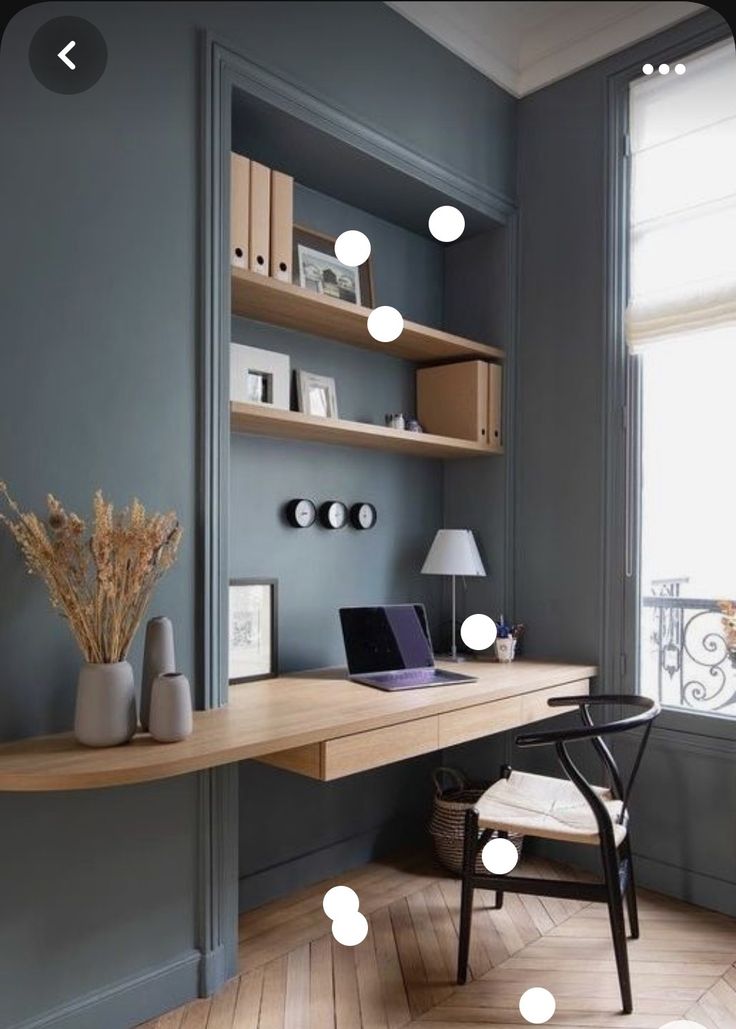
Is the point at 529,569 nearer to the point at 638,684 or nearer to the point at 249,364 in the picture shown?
the point at 638,684

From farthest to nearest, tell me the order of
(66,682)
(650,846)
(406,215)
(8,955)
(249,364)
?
(406,215)
(650,846)
(249,364)
(66,682)
(8,955)

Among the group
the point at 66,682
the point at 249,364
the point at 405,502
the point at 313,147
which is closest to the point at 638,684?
the point at 405,502

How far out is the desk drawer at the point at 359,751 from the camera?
1717 millimetres

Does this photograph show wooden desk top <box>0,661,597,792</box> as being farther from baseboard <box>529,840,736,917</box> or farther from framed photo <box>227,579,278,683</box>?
baseboard <box>529,840,736,917</box>

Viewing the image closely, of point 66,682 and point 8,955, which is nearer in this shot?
point 8,955

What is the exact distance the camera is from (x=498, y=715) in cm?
219

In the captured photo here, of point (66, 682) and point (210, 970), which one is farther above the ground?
point (66, 682)

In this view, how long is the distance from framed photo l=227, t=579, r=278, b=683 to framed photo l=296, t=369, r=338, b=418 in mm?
540

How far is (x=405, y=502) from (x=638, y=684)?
995 millimetres

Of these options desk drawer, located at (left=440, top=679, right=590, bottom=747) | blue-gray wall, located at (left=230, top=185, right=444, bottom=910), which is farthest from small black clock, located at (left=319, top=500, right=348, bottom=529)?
desk drawer, located at (left=440, top=679, right=590, bottom=747)

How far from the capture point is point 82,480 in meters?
1.70

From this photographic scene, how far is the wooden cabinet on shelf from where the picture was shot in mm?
2707
